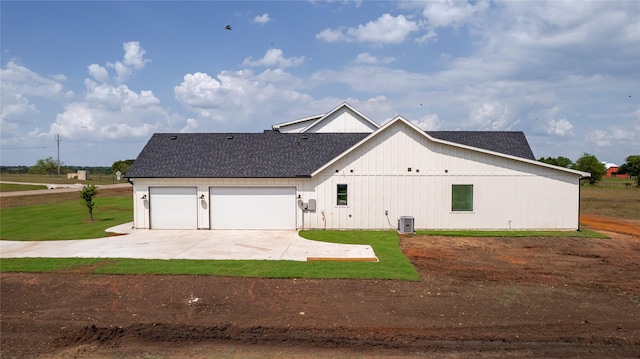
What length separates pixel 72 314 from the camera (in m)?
9.00

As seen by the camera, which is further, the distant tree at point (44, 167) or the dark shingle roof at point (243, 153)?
the distant tree at point (44, 167)

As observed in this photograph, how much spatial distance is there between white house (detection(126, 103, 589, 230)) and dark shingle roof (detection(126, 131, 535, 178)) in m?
0.10

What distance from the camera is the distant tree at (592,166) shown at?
56875mm

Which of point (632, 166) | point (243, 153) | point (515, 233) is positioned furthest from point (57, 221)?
point (632, 166)

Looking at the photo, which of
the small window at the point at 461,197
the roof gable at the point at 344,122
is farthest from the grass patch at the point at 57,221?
the small window at the point at 461,197

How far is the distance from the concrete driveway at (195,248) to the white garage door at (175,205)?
1580 millimetres

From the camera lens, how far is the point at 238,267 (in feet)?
40.7

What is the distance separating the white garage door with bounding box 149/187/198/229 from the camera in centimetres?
2028

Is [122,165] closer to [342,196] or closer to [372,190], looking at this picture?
[342,196]

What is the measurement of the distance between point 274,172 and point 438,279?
35.7ft

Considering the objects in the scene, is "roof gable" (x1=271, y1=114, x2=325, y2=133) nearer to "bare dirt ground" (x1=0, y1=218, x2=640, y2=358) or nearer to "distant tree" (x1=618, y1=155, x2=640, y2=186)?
"bare dirt ground" (x1=0, y1=218, x2=640, y2=358)

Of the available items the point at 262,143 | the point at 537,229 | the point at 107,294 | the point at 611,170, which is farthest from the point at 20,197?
the point at 611,170

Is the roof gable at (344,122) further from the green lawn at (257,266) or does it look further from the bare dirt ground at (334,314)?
the bare dirt ground at (334,314)

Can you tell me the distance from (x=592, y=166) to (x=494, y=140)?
44.2 meters
